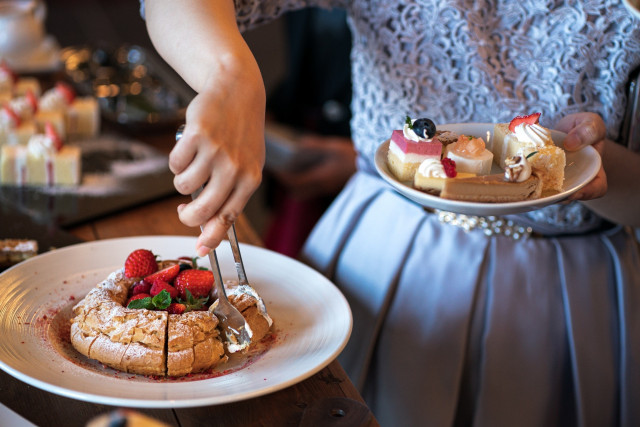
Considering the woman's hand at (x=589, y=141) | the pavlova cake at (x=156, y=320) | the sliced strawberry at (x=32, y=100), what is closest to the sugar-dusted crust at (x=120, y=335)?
the pavlova cake at (x=156, y=320)

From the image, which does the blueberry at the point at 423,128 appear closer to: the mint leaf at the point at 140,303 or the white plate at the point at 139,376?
the white plate at the point at 139,376

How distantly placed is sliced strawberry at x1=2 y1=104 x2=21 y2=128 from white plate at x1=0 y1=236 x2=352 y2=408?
0.77 metres

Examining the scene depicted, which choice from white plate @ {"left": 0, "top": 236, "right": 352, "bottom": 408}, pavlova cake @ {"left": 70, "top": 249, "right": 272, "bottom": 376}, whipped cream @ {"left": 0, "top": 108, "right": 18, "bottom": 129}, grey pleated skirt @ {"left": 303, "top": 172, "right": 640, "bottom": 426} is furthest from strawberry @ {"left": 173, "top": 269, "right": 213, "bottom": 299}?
whipped cream @ {"left": 0, "top": 108, "right": 18, "bottom": 129}

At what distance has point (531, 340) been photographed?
1294 millimetres

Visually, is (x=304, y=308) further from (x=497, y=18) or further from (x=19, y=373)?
(x=497, y=18)

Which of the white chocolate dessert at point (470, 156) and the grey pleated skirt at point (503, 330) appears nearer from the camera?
the white chocolate dessert at point (470, 156)

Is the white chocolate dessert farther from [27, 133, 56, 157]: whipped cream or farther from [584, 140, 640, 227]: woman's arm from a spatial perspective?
[27, 133, 56, 157]: whipped cream

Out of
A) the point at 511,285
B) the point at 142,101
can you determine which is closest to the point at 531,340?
the point at 511,285

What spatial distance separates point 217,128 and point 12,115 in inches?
46.8

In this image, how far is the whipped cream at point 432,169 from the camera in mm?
881

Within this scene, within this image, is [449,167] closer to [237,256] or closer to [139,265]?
[237,256]

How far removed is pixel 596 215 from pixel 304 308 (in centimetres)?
67

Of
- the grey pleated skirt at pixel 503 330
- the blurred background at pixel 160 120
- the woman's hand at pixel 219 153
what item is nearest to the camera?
the woman's hand at pixel 219 153

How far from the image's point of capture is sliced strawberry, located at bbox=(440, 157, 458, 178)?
0.88m
